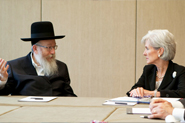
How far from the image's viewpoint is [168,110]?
1822 mm

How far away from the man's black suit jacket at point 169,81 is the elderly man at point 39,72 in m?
0.87

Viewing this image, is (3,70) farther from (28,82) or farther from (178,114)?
(178,114)

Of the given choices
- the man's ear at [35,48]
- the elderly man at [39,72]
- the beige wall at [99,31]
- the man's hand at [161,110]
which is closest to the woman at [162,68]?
the elderly man at [39,72]

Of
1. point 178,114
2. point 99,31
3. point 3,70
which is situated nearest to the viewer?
point 178,114

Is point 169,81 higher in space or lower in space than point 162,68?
lower

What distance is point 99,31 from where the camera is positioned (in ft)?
16.1

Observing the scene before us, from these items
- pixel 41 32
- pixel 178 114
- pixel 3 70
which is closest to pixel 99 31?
pixel 41 32

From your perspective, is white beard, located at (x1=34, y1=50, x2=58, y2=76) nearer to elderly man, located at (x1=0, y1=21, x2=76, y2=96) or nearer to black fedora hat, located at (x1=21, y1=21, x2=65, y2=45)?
elderly man, located at (x1=0, y1=21, x2=76, y2=96)

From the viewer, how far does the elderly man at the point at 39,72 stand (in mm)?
3277

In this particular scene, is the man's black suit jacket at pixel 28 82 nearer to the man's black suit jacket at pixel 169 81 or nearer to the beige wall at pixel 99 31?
the man's black suit jacket at pixel 169 81

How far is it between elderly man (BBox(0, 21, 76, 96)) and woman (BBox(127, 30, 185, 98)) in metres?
0.86

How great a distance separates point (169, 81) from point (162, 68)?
0.21m

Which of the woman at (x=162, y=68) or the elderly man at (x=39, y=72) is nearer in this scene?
the woman at (x=162, y=68)

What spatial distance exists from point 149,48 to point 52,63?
3.71 feet
